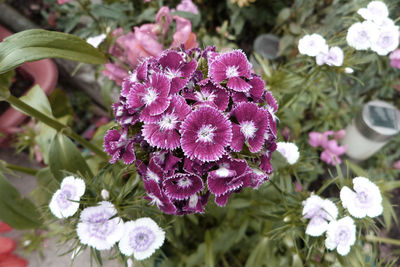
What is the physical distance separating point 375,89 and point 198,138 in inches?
68.1

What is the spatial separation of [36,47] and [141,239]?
58cm

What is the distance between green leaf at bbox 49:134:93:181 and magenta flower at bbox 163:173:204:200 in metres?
0.46

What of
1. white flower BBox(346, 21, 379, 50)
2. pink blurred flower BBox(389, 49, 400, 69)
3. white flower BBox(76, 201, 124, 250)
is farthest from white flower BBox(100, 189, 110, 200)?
pink blurred flower BBox(389, 49, 400, 69)

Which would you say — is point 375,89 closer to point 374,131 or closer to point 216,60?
point 374,131

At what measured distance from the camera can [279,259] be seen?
125cm

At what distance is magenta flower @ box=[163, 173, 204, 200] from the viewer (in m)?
0.64

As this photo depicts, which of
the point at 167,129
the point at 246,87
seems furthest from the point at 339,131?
the point at 167,129

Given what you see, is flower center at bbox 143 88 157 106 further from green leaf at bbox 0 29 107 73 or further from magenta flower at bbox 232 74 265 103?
green leaf at bbox 0 29 107 73

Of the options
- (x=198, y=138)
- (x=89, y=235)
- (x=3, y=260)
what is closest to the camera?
(x=198, y=138)

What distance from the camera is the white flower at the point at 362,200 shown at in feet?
2.52

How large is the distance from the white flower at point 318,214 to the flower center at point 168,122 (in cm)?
46

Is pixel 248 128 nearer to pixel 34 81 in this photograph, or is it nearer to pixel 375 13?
pixel 375 13

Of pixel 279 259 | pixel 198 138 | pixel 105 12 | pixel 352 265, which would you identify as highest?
pixel 198 138

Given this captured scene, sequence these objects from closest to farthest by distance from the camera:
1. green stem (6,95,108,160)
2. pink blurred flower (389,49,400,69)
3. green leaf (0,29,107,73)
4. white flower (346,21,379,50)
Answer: green leaf (0,29,107,73)
green stem (6,95,108,160)
white flower (346,21,379,50)
pink blurred flower (389,49,400,69)
